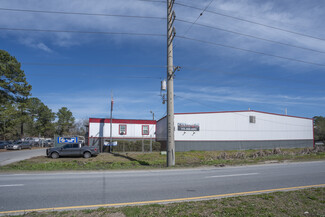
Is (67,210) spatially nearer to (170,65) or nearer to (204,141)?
(170,65)

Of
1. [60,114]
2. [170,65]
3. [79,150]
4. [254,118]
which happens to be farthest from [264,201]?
[60,114]

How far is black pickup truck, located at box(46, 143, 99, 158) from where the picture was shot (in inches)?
848

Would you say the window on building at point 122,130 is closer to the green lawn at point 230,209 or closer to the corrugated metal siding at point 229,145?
the corrugated metal siding at point 229,145

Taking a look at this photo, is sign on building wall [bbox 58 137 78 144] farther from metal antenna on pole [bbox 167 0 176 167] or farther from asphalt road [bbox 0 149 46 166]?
metal antenna on pole [bbox 167 0 176 167]

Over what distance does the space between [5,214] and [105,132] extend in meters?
29.1

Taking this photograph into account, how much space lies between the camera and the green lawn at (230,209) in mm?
4988

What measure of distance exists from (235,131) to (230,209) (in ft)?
109

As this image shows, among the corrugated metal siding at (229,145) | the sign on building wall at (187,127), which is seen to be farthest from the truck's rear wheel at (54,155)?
the sign on building wall at (187,127)

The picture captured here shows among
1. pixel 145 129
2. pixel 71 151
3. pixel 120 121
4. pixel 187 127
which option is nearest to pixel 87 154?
pixel 71 151

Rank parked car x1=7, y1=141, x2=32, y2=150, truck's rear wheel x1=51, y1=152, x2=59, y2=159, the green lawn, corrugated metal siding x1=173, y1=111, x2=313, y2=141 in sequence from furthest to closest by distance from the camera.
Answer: parked car x1=7, y1=141, x2=32, y2=150
corrugated metal siding x1=173, y1=111, x2=313, y2=141
truck's rear wheel x1=51, y1=152, x2=59, y2=159
the green lawn

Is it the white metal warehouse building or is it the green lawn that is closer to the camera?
the green lawn

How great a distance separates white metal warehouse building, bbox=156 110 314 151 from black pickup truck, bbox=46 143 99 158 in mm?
13278

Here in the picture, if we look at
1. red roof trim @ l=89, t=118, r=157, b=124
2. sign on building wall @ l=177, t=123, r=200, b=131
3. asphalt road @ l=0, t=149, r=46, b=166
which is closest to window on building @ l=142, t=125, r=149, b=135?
red roof trim @ l=89, t=118, r=157, b=124

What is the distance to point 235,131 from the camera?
121 ft
